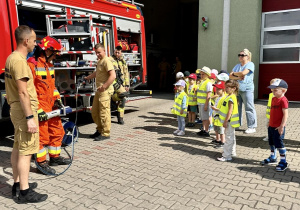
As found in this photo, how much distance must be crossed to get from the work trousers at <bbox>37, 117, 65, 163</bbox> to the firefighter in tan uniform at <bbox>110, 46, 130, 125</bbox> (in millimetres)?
2620

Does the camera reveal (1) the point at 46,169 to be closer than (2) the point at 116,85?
Yes

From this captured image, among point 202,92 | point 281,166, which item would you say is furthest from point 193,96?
point 281,166

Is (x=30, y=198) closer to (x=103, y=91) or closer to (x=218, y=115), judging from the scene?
(x=103, y=91)

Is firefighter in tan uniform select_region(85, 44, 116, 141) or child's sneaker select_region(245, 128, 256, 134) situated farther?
child's sneaker select_region(245, 128, 256, 134)

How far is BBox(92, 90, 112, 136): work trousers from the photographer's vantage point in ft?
18.5

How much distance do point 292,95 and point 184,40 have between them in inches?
447

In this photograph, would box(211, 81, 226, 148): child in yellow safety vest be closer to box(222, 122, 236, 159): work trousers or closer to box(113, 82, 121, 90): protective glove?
box(222, 122, 236, 159): work trousers

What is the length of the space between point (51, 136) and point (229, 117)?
2.72 metres

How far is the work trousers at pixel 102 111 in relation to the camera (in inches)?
222

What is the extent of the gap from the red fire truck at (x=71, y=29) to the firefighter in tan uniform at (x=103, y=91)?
0.53m

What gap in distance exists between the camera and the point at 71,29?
6.17 m

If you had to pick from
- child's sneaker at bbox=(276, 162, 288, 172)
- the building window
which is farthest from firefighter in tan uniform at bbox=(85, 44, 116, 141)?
the building window

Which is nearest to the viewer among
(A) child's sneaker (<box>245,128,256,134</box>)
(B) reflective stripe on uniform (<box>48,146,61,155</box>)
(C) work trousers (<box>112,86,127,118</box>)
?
(B) reflective stripe on uniform (<box>48,146,61,155</box>)

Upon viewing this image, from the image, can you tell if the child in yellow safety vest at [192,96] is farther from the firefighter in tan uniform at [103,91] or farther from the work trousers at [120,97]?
the firefighter in tan uniform at [103,91]
